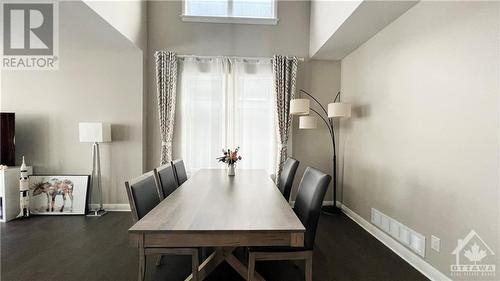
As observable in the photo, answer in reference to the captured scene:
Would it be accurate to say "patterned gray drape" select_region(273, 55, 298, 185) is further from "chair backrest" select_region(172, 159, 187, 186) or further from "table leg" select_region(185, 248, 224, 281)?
"table leg" select_region(185, 248, 224, 281)

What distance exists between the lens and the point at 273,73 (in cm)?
401

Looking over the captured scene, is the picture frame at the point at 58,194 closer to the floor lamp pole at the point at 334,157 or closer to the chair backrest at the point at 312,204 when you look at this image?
the chair backrest at the point at 312,204

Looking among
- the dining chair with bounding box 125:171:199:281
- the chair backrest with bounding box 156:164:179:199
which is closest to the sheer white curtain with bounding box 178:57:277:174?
the chair backrest with bounding box 156:164:179:199

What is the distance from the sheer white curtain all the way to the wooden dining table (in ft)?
6.30

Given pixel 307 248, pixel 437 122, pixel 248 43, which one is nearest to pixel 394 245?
pixel 437 122

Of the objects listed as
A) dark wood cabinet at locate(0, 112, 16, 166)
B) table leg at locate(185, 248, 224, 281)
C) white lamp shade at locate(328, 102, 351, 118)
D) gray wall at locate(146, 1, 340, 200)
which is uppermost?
gray wall at locate(146, 1, 340, 200)

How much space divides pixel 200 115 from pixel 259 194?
90.8 inches

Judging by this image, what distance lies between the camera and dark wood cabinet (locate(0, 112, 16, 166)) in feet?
11.7

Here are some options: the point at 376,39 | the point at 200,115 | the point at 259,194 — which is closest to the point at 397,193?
the point at 259,194

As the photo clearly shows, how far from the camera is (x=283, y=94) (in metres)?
4.01

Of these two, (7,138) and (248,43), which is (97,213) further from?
(248,43)

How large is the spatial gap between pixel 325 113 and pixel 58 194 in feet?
14.7

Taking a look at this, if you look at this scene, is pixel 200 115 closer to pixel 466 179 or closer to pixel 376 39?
pixel 376 39

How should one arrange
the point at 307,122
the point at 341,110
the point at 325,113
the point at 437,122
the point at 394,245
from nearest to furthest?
the point at 437,122, the point at 394,245, the point at 341,110, the point at 307,122, the point at 325,113
